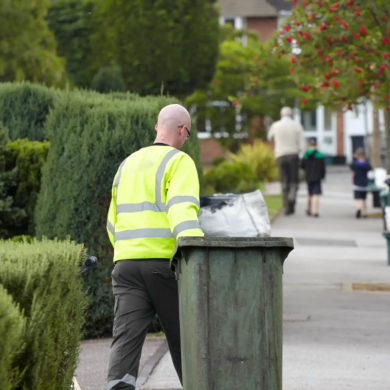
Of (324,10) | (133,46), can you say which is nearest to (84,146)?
(324,10)

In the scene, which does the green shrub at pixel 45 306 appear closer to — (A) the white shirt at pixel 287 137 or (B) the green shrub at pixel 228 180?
(A) the white shirt at pixel 287 137

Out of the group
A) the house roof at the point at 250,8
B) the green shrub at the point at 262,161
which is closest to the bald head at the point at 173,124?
the green shrub at the point at 262,161

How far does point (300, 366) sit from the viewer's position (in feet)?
26.4

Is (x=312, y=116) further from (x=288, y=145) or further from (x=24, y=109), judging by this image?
(x=24, y=109)

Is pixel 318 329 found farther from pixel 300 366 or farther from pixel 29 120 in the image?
pixel 29 120

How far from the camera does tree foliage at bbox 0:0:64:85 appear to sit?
3122cm

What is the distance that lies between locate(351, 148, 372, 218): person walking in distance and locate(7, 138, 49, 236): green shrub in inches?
499

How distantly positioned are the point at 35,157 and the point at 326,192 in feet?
78.2

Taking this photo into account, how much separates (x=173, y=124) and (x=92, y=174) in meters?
3.13

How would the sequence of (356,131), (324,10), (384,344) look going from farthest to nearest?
(356,131)
(324,10)
(384,344)

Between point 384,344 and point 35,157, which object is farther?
point 35,157

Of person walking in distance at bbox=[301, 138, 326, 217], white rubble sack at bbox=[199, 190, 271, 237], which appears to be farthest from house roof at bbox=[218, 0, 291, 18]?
white rubble sack at bbox=[199, 190, 271, 237]

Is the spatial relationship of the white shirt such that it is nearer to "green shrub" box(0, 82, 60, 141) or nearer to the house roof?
"green shrub" box(0, 82, 60, 141)

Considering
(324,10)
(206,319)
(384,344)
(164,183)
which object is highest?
(324,10)
